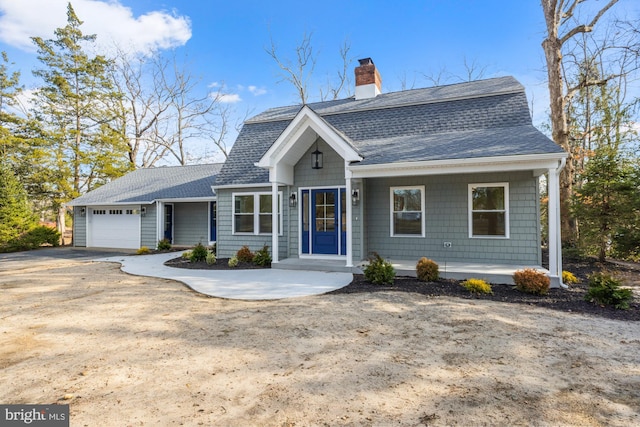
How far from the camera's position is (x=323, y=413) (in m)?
2.55

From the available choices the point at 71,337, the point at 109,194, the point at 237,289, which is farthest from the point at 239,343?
the point at 109,194

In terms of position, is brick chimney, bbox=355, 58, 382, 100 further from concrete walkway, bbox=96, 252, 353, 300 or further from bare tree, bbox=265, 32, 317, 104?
bare tree, bbox=265, 32, 317, 104

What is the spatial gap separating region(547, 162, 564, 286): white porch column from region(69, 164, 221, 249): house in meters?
12.3

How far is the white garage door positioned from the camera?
16.3 metres

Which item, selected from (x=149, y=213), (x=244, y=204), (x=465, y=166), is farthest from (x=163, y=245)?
(x=465, y=166)

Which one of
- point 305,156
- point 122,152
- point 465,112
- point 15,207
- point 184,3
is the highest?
point 184,3

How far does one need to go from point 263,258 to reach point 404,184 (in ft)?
15.4

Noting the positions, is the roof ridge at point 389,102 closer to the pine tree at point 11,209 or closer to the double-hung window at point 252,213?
the double-hung window at point 252,213

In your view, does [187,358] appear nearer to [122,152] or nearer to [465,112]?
[465,112]

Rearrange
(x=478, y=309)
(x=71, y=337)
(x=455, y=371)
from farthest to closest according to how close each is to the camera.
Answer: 1. (x=478, y=309)
2. (x=71, y=337)
3. (x=455, y=371)

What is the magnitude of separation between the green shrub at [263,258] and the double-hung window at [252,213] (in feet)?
3.58

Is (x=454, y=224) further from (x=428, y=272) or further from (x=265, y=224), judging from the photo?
(x=265, y=224)

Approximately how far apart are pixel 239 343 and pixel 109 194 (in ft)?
54.7

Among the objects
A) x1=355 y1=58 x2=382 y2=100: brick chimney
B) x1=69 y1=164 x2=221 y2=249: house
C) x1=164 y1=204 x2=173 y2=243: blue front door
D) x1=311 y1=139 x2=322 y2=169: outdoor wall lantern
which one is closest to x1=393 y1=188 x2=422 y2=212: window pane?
x1=311 y1=139 x2=322 y2=169: outdoor wall lantern
